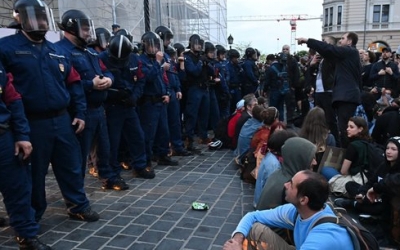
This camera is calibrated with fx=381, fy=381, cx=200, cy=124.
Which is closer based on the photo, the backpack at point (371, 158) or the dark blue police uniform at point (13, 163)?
A: the dark blue police uniform at point (13, 163)

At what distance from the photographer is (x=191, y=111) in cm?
746

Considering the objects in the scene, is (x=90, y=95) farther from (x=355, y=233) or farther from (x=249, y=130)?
(x=355, y=233)

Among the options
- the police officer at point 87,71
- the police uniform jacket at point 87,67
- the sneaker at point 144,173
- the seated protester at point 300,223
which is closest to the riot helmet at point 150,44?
the police officer at point 87,71

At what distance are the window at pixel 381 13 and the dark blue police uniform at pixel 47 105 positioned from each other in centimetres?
5731

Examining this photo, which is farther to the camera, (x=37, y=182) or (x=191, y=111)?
(x=191, y=111)

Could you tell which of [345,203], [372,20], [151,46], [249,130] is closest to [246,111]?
[249,130]

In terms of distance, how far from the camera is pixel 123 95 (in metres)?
5.01

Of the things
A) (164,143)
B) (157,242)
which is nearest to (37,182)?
(157,242)

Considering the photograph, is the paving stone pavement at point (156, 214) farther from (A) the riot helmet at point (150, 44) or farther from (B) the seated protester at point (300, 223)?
(A) the riot helmet at point (150, 44)

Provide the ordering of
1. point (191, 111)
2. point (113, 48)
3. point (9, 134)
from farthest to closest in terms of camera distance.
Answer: point (191, 111), point (113, 48), point (9, 134)

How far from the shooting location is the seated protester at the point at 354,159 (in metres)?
4.76

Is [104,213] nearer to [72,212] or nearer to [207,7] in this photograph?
[72,212]

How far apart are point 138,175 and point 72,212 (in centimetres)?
174

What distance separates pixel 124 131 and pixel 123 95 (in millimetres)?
641
